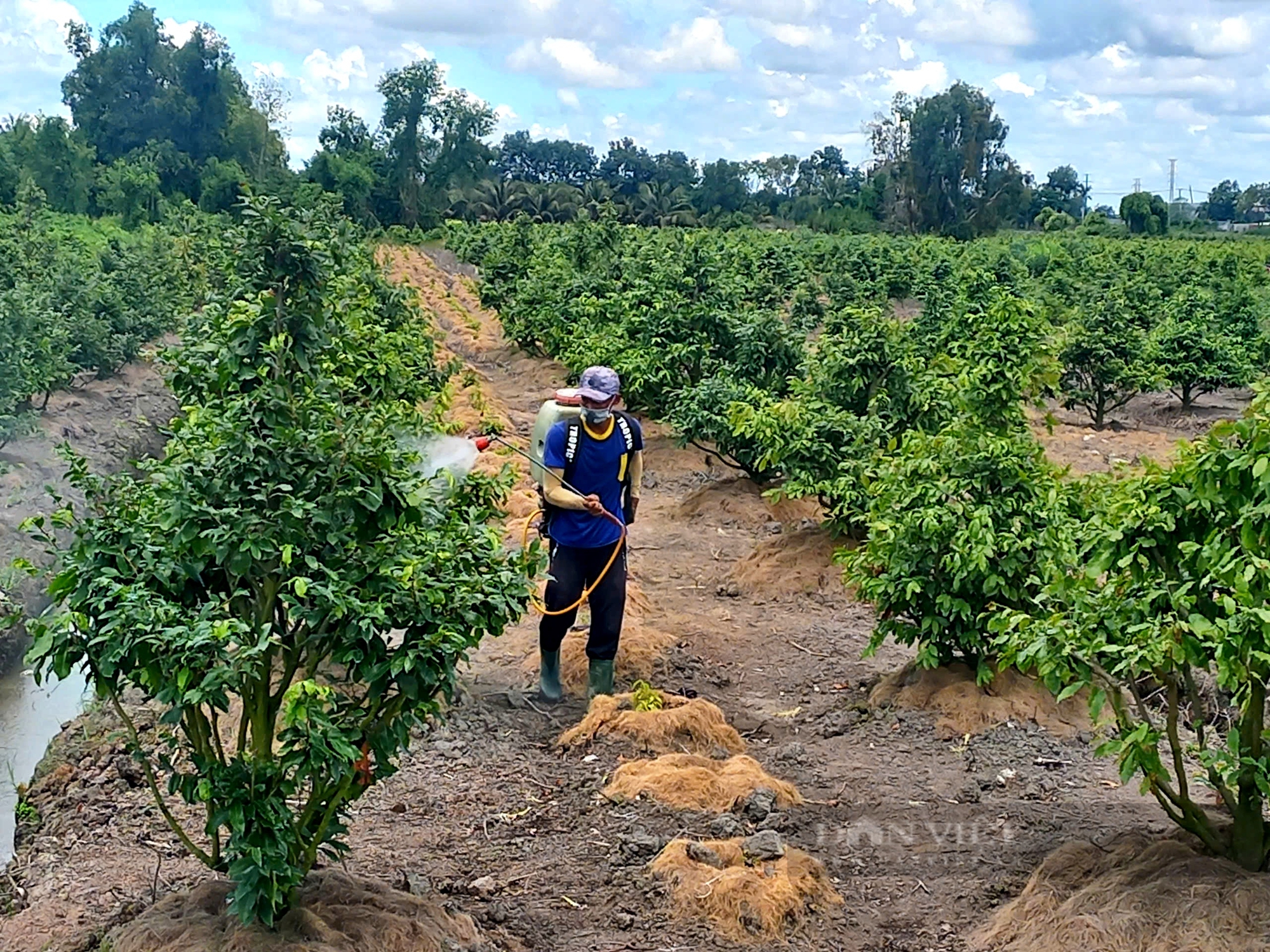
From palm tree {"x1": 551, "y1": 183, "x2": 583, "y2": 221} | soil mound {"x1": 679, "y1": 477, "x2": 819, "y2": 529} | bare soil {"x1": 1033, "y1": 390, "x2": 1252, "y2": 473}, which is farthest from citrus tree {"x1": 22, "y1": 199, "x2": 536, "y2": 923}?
palm tree {"x1": 551, "y1": 183, "x2": 583, "y2": 221}

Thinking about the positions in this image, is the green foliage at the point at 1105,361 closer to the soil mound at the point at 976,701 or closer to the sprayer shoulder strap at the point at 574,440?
the soil mound at the point at 976,701

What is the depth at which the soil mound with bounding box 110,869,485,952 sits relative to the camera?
4086 mm

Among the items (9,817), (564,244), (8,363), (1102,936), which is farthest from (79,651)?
(564,244)

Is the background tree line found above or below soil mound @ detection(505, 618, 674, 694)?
above

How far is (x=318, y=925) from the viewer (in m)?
4.16

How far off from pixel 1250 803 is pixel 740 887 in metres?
1.75

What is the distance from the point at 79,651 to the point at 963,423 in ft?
15.4

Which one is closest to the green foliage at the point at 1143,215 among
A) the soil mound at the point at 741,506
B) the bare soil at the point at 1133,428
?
the bare soil at the point at 1133,428

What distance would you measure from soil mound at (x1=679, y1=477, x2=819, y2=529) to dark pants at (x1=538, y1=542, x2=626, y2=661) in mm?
4624

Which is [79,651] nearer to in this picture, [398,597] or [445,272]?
[398,597]

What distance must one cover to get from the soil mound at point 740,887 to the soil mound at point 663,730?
1.28 meters

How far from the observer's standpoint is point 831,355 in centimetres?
1031

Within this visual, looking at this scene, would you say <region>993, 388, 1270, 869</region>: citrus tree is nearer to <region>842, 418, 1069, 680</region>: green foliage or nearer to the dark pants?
<region>842, 418, 1069, 680</region>: green foliage

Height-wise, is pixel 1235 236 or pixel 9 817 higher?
pixel 1235 236
